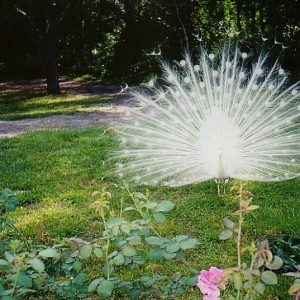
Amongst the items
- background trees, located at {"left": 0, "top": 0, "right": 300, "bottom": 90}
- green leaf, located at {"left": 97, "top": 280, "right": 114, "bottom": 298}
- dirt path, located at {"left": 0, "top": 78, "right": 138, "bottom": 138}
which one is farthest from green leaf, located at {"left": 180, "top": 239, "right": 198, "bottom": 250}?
background trees, located at {"left": 0, "top": 0, "right": 300, "bottom": 90}

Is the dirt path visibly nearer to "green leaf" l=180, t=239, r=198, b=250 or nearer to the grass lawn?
the grass lawn

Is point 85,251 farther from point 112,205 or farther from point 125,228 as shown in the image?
point 112,205

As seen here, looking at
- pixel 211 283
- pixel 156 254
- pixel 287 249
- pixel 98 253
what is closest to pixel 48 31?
pixel 287 249

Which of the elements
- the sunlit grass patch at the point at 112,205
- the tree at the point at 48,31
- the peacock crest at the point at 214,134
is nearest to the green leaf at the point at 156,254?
the sunlit grass patch at the point at 112,205

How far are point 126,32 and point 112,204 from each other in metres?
14.1

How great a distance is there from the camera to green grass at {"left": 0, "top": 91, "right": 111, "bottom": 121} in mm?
10891

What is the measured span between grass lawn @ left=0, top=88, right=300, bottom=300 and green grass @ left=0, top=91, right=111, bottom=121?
4.27m

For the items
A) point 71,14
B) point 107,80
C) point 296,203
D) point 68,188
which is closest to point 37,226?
point 68,188

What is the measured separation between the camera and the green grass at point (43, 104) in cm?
1089

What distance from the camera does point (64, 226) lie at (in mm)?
4051

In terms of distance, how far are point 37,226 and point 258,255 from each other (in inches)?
107

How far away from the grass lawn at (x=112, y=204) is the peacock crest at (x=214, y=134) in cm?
25

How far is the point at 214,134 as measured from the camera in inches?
169

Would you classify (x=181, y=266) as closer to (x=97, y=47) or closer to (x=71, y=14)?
(x=97, y=47)
